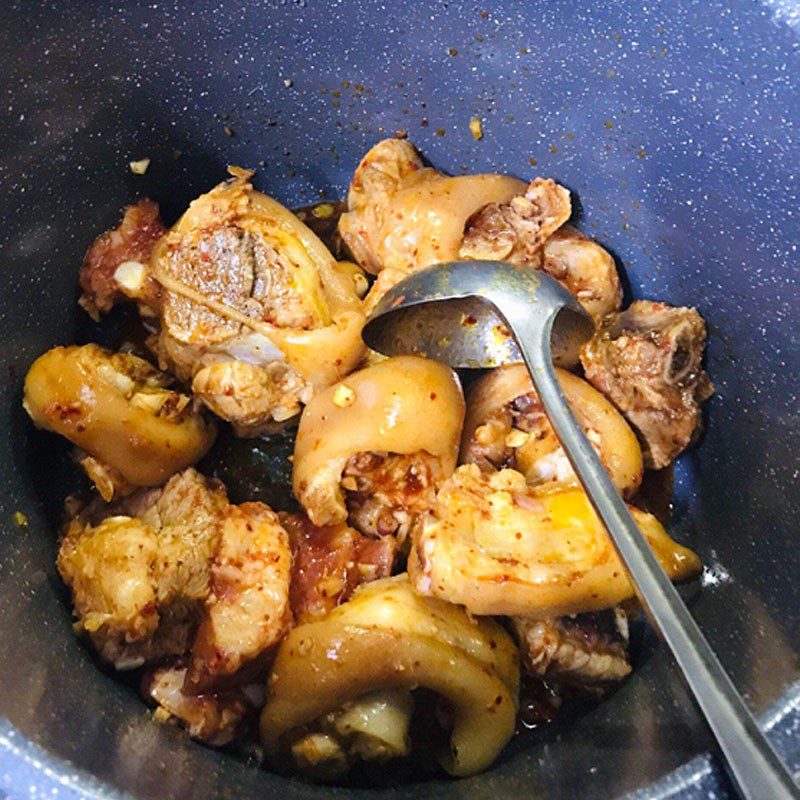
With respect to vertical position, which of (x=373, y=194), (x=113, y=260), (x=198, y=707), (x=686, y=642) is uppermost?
(x=686, y=642)

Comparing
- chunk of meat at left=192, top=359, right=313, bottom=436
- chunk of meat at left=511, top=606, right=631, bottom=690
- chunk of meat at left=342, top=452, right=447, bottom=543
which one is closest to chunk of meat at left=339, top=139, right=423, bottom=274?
chunk of meat at left=192, top=359, right=313, bottom=436

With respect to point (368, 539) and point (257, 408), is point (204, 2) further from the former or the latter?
point (368, 539)

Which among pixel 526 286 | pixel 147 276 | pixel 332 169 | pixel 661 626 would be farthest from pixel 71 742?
pixel 332 169

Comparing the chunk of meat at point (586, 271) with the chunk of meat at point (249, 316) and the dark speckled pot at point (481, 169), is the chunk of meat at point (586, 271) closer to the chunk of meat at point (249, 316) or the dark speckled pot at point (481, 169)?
the dark speckled pot at point (481, 169)

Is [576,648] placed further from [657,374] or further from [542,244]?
[542,244]

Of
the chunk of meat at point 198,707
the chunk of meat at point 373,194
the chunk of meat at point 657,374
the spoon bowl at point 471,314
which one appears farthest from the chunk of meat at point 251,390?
the chunk of meat at point 657,374

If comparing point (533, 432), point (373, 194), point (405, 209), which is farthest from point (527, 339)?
point (373, 194)

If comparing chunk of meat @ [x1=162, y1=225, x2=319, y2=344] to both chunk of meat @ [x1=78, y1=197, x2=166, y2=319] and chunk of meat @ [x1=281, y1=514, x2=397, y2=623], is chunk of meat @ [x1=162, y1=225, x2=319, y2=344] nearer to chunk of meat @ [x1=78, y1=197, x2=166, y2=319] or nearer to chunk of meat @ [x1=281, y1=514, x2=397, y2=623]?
chunk of meat @ [x1=78, y1=197, x2=166, y2=319]
